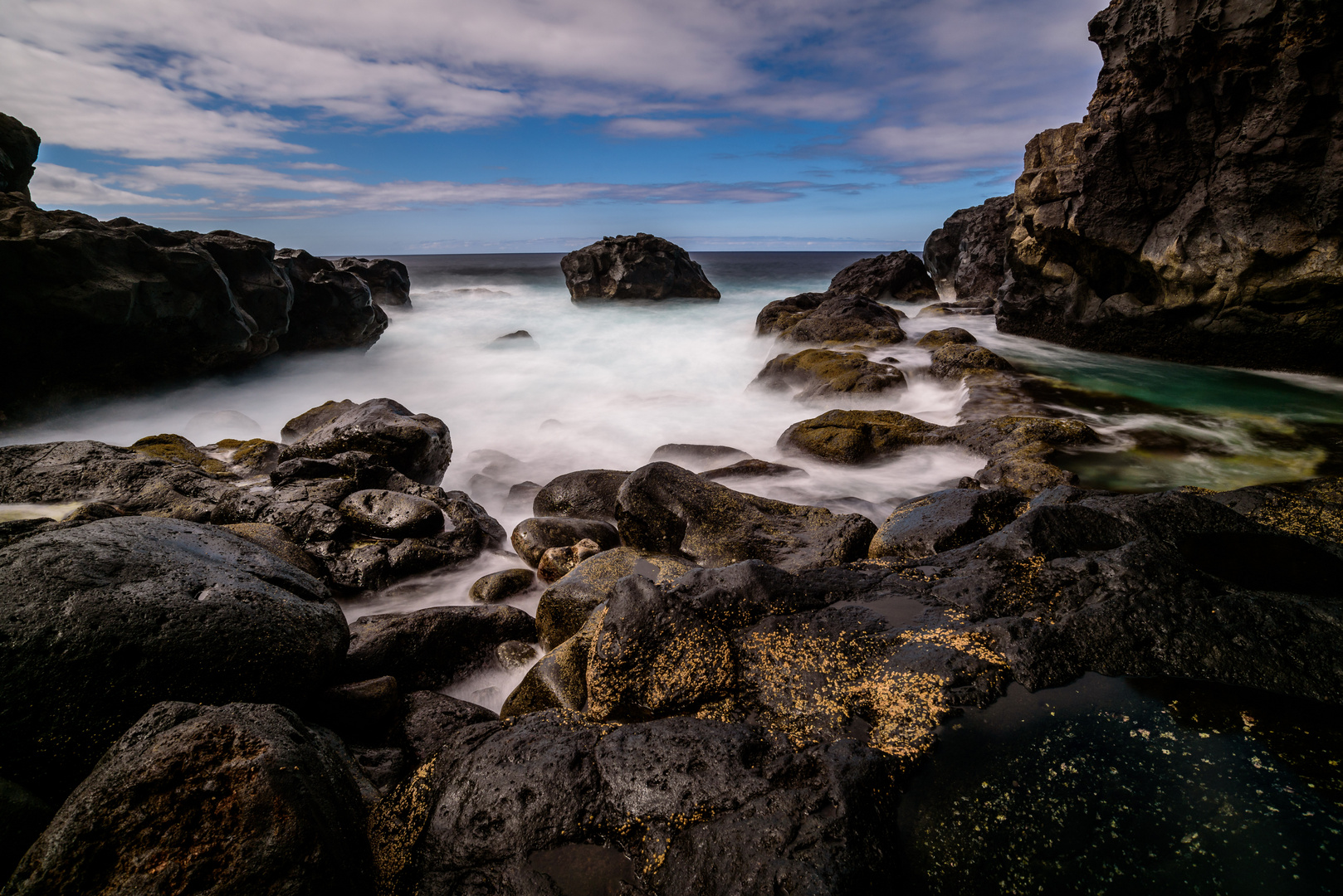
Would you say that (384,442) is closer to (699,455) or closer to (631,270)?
(699,455)

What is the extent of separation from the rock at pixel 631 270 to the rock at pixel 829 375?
23059 millimetres

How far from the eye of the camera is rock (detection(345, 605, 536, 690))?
380 centimetres

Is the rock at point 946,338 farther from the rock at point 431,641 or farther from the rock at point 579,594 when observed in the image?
the rock at point 431,641

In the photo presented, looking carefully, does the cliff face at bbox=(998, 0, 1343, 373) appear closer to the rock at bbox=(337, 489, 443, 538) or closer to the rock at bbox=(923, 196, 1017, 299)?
the rock at bbox=(923, 196, 1017, 299)

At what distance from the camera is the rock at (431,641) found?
150 inches

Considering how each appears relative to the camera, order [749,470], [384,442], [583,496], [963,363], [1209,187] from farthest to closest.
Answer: [963,363]
[1209,187]
[749,470]
[384,442]
[583,496]

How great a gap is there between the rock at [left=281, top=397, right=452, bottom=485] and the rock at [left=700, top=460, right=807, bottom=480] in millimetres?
3714

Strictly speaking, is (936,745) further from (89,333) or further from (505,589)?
(89,333)

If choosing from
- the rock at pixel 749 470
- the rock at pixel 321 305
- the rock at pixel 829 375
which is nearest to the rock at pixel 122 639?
the rock at pixel 749 470

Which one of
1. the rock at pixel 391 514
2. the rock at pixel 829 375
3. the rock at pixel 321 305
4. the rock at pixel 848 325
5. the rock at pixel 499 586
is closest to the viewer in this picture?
the rock at pixel 499 586

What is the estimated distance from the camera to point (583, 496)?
7008 millimetres

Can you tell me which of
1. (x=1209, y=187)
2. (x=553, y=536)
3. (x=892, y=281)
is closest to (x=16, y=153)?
(x=553, y=536)

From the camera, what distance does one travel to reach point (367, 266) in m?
28.0

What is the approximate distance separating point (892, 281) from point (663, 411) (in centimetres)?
1875
